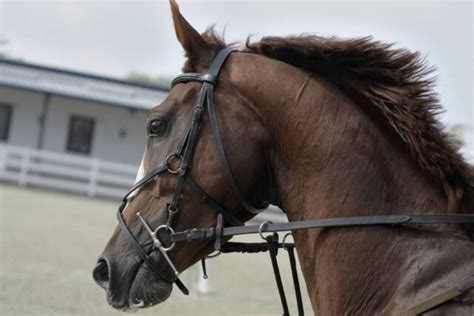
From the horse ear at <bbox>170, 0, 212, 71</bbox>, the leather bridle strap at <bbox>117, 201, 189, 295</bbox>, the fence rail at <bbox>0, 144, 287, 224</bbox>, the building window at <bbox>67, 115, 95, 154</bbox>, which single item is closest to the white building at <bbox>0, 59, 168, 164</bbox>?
the building window at <bbox>67, 115, 95, 154</bbox>

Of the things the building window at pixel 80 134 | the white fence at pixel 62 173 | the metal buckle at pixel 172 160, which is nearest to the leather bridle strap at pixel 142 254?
the metal buckle at pixel 172 160

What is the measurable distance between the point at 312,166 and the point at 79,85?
3591 cm

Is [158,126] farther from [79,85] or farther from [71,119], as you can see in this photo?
[79,85]

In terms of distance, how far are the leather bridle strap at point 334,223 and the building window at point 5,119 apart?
33.6 meters

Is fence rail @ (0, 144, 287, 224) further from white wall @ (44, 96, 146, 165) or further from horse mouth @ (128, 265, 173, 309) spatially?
horse mouth @ (128, 265, 173, 309)

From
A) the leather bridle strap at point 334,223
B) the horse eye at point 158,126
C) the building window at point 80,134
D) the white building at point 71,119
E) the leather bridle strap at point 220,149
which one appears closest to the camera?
the leather bridle strap at point 334,223

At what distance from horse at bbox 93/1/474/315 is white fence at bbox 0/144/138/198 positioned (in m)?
26.7

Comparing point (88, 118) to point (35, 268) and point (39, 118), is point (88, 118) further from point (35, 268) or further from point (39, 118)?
point (35, 268)

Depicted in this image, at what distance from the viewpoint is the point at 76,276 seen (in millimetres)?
11359

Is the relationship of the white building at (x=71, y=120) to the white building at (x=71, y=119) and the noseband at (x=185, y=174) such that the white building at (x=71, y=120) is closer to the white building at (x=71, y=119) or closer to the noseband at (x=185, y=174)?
the white building at (x=71, y=119)

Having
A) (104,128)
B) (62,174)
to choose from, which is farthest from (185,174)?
(104,128)

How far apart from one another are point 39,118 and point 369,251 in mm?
33437

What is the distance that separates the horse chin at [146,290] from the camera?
9.21 ft

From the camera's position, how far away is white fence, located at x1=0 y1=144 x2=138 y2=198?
29.2 m
